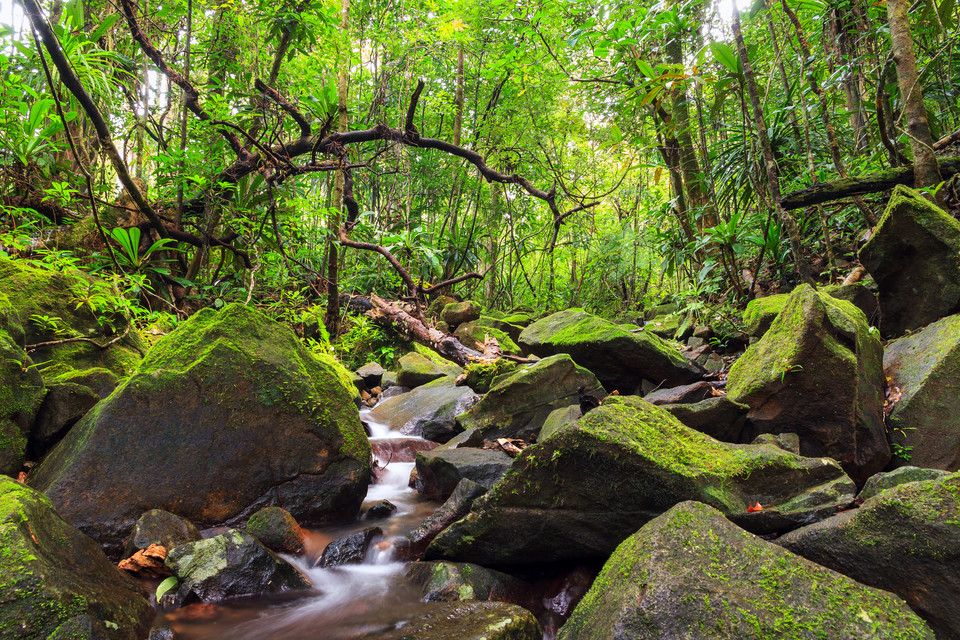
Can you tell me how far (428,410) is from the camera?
19.3ft

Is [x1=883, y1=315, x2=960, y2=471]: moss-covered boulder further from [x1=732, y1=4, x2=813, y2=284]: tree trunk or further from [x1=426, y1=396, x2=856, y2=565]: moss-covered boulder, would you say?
[x1=732, y1=4, x2=813, y2=284]: tree trunk

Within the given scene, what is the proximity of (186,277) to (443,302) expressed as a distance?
225 inches

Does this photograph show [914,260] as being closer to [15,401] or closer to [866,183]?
[866,183]

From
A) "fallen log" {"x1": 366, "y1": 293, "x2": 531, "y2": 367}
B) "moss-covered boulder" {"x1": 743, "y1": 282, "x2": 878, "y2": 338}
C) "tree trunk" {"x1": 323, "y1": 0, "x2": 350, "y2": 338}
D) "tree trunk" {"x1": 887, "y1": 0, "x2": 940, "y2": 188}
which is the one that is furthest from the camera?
"fallen log" {"x1": 366, "y1": 293, "x2": 531, "y2": 367}

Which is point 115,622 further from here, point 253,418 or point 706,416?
point 706,416

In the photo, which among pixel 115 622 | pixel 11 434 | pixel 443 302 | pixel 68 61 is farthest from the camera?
pixel 443 302

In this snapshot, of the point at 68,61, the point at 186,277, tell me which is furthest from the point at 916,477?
the point at 186,277

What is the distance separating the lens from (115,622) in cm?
194

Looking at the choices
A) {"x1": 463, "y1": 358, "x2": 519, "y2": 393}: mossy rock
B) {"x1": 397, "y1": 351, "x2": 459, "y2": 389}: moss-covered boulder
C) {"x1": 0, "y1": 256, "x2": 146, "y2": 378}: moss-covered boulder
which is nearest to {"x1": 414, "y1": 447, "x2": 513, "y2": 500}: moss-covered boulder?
{"x1": 463, "y1": 358, "x2": 519, "y2": 393}: mossy rock

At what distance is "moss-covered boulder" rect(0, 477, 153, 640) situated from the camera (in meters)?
1.68

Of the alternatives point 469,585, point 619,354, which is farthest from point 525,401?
point 469,585

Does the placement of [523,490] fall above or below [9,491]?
below

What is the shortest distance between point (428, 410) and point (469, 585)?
3497mm

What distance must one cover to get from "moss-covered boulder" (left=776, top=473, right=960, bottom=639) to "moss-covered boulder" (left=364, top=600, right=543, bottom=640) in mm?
1223
